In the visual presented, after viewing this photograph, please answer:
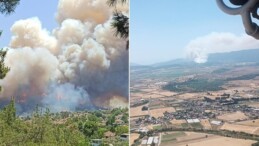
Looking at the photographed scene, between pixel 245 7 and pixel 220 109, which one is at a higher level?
pixel 245 7

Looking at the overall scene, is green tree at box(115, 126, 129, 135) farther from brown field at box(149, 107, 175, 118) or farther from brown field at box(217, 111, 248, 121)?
brown field at box(217, 111, 248, 121)

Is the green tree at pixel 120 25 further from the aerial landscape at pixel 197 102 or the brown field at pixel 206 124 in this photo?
the brown field at pixel 206 124

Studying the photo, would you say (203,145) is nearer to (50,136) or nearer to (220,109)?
(220,109)

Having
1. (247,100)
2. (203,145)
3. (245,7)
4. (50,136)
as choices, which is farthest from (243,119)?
(245,7)

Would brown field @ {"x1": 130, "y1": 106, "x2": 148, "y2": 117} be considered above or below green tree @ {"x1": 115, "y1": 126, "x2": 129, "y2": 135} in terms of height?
above

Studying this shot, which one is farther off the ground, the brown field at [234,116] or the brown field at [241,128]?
the brown field at [234,116]

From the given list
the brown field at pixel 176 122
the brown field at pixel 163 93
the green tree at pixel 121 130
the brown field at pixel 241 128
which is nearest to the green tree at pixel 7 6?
the brown field at pixel 163 93

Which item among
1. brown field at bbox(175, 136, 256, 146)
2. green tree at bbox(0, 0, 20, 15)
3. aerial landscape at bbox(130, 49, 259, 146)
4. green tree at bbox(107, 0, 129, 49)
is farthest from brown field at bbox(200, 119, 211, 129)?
green tree at bbox(107, 0, 129, 49)
